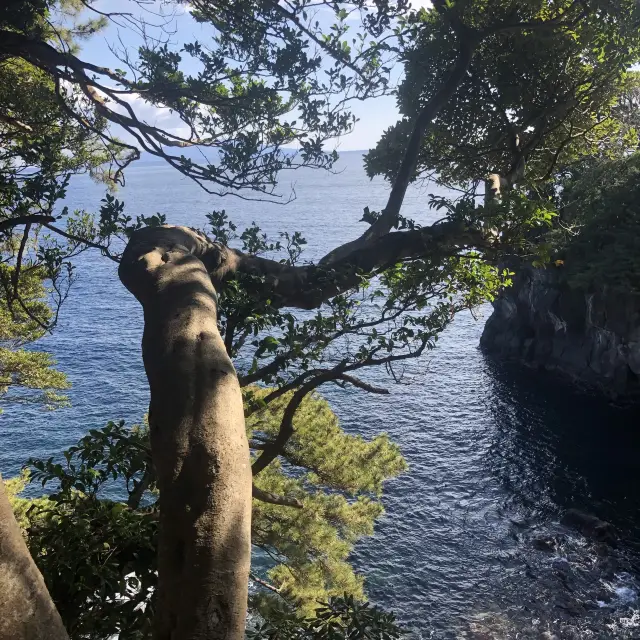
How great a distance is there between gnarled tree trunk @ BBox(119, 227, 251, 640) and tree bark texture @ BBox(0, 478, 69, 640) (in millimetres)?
363

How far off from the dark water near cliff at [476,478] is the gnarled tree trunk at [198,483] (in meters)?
16.4

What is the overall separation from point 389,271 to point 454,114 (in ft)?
15.4

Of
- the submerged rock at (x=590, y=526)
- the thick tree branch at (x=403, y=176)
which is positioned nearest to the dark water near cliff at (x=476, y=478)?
the submerged rock at (x=590, y=526)

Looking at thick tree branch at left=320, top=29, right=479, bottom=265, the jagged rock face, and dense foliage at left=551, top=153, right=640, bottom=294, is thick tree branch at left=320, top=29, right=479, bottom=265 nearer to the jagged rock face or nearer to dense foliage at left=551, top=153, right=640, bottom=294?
dense foliage at left=551, top=153, right=640, bottom=294

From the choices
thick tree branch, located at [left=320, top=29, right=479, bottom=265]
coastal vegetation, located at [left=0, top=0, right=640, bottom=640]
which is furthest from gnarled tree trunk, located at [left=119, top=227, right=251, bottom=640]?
thick tree branch, located at [left=320, top=29, right=479, bottom=265]

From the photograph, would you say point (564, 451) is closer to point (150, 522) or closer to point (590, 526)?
point (590, 526)

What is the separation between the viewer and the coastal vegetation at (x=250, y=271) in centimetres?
210

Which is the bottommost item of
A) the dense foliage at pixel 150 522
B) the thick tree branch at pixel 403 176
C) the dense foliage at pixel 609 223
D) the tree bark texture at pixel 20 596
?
the dense foliage at pixel 150 522

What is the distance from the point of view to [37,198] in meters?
6.04

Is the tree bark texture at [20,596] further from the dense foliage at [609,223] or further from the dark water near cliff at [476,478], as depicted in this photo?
the dense foliage at [609,223]

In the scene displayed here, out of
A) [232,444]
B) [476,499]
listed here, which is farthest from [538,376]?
[232,444]

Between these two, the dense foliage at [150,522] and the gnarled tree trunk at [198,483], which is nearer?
the gnarled tree trunk at [198,483]

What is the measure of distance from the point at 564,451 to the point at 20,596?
26222 mm

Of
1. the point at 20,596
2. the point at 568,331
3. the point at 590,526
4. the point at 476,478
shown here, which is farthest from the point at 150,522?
the point at 568,331
